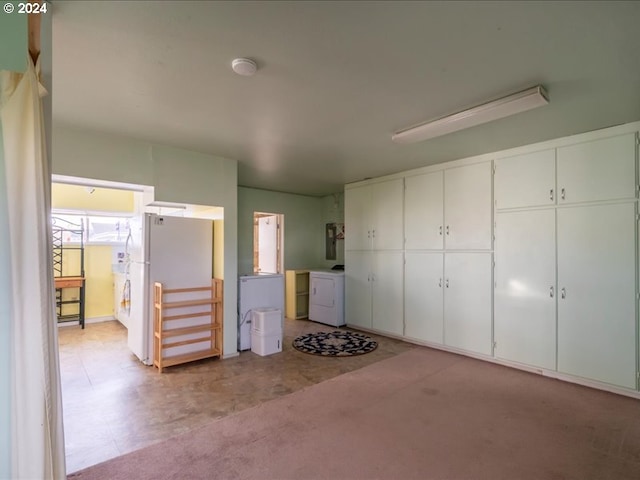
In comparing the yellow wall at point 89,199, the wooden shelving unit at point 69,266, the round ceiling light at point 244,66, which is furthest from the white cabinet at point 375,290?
the wooden shelving unit at point 69,266

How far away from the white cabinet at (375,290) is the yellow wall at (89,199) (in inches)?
159

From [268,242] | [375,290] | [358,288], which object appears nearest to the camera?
[375,290]

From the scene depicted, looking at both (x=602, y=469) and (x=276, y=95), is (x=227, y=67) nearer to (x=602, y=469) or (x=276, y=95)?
(x=276, y=95)

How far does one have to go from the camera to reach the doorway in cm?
647

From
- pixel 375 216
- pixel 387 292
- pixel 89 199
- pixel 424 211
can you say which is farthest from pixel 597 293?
pixel 89 199

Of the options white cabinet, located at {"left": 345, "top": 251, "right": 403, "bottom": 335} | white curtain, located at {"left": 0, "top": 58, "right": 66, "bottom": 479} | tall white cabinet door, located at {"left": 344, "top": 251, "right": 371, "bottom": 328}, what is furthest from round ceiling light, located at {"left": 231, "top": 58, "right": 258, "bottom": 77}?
tall white cabinet door, located at {"left": 344, "top": 251, "right": 371, "bottom": 328}

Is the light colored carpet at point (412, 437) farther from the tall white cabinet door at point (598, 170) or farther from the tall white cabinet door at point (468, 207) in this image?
the tall white cabinet door at point (598, 170)

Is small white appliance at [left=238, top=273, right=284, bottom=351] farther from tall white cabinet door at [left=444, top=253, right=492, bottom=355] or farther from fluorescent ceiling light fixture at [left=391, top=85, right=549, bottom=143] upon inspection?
fluorescent ceiling light fixture at [left=391, top=85, right=549, bottom=143]

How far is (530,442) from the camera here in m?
2.21

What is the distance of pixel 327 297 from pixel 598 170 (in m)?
3.95

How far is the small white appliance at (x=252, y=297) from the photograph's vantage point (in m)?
4.20

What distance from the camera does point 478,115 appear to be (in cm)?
257

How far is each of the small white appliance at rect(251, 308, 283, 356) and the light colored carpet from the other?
1.10 metres

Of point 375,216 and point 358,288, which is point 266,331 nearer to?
point 358,288
